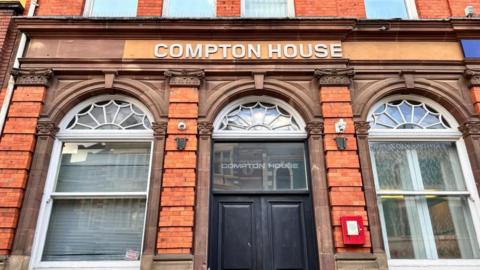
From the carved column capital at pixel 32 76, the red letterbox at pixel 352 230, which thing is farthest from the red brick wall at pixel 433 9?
the carved column capital at pixel 32 76

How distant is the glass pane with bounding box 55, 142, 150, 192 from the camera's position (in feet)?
20.4

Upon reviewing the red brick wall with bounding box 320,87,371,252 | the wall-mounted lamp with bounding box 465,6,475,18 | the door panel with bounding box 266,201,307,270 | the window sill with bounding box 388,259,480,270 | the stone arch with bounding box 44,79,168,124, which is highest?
the wall-mounted lamp with bounding box 465,6,475,18

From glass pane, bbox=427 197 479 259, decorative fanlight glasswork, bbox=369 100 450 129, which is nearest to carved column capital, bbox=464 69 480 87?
decorative fanlight glasswork, bbox=369 100 450 129

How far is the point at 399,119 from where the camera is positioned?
671 centimetres

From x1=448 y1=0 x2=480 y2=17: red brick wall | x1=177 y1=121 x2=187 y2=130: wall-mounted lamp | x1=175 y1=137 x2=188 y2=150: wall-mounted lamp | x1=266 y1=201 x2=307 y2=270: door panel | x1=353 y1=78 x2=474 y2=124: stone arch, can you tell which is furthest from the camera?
x1=448 y1=0 x2=480 y2=17: red brick wall

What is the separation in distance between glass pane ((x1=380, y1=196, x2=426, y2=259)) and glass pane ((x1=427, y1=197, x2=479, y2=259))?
30 cm

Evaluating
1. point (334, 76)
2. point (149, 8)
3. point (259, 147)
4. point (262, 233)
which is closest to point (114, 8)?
→ point (149, 8)

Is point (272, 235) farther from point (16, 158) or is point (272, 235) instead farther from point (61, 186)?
point (16, 158)

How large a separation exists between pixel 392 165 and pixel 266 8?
4214mm

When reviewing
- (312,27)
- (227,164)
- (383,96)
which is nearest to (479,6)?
(383,96)

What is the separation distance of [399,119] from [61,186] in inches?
254

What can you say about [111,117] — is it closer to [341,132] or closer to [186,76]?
[186,76]

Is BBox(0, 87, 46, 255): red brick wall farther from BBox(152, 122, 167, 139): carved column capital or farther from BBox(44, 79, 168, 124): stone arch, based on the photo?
BBox(152, 122, 167, 139): carved column capital

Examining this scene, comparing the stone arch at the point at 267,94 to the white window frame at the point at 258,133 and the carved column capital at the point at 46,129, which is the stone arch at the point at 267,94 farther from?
the carved column capital at the point at 46,129
